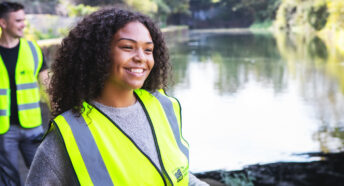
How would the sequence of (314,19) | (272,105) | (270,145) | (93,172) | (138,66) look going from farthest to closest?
(314,19), (272,105), (270,145), (138,66), (93,172)

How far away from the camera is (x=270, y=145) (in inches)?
213

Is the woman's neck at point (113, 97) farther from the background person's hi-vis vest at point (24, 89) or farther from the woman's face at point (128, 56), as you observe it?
the background person's hi-vis vest at point (24, 89)

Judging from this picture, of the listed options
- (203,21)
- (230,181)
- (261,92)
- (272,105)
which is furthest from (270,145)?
(203,21)

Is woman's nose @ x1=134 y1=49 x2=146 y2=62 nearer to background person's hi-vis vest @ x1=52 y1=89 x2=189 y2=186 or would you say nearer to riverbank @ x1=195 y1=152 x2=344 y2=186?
background person's hi-vis vest @ x1=52 y1=89 x2=189 y2=186

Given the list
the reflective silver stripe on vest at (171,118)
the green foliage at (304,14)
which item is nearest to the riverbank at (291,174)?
the reflective silver stripe on vest at (171,118)

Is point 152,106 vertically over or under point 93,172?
over

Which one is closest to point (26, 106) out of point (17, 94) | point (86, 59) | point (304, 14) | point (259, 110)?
point (17, 94)

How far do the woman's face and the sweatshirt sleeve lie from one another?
0.24 m

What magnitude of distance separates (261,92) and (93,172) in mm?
7996

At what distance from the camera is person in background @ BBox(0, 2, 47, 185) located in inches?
104

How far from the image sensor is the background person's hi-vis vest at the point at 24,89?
263 centimetres

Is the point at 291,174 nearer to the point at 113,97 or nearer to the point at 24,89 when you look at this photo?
the point at 24,89

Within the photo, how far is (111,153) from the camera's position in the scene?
1.17 meters

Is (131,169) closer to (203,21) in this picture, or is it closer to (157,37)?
(157,37)
